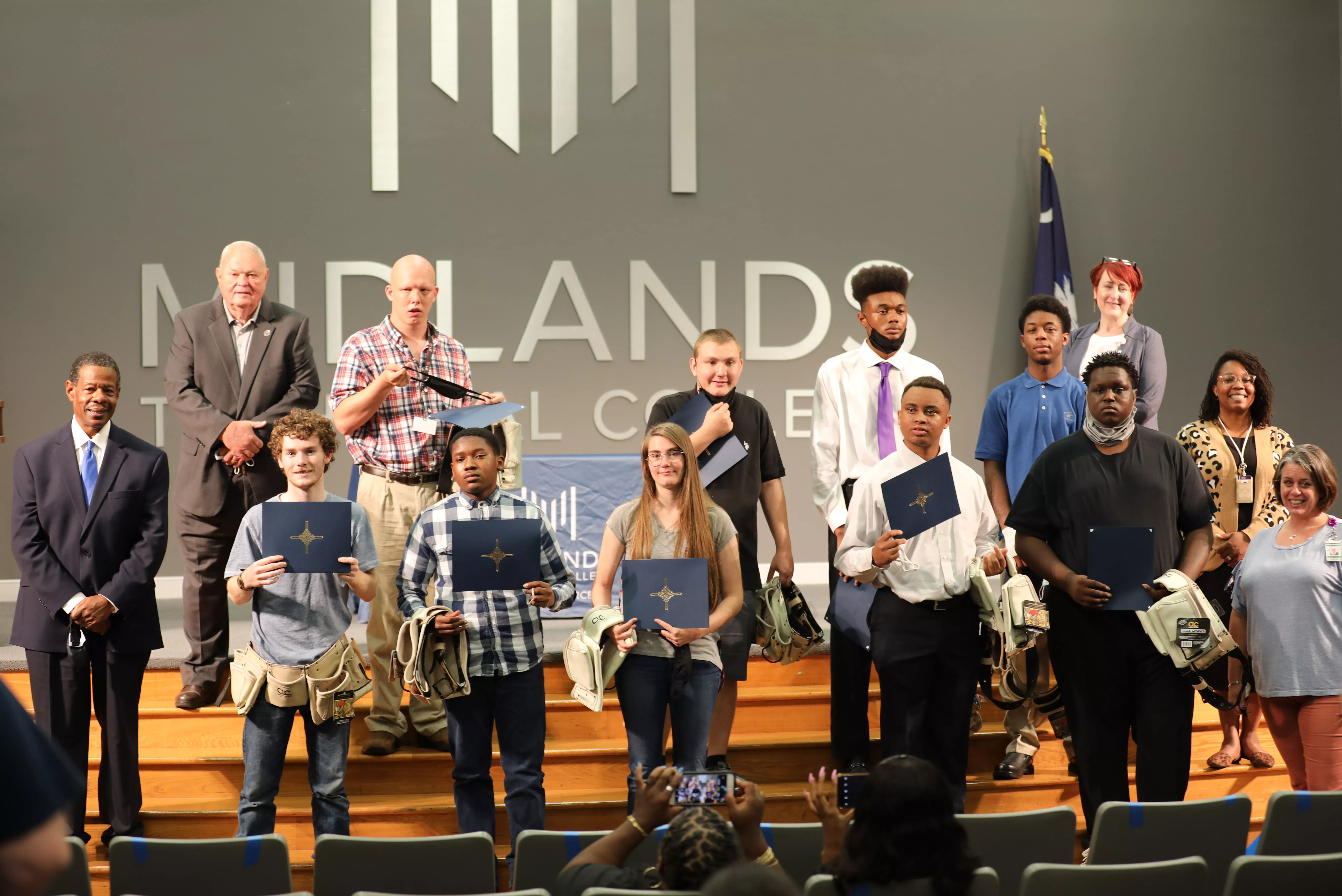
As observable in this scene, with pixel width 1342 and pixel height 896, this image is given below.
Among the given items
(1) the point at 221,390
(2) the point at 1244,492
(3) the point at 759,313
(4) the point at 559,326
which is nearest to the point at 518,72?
(4) the point at 559,326

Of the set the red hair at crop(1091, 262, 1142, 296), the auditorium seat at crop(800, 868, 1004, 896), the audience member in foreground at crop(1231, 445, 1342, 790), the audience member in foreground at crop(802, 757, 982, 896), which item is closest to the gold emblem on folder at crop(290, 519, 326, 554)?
the auditorium seat at crop(800, 868, 1004, 896)

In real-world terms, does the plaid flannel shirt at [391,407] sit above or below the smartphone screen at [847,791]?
above

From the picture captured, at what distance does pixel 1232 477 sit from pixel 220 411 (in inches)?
153

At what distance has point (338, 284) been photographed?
22.8ft

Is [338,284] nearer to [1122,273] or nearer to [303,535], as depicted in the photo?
[303,535]

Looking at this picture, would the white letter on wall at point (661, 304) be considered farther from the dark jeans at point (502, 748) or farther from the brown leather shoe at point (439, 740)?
the dark jeans at point (502, 748)

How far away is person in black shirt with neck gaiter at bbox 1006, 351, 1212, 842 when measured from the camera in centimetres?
353

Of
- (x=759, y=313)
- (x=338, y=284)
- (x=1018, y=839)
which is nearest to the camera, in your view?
(x=1018, y=839)

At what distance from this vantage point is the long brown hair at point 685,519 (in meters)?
3.66

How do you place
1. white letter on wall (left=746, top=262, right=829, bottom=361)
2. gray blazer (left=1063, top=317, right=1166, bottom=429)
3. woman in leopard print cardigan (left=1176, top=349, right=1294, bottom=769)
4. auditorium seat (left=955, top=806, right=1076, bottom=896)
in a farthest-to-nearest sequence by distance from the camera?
white letter on wall (left=746, top=262, right=829, bottom=361) → gray blazer (left=1063, top=317, right=1166, bottom=429) → woman in leopard print cardigan (left=1176, top=349, right=1294, bottom=769) → auditorium seat (left=955, top=806, right=1076, bottom=896)

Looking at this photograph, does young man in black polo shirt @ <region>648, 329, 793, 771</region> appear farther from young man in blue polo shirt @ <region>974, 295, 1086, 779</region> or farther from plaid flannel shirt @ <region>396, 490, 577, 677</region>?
young man in blue polo shirt @ <region>974, 295, 1086, 779</region>

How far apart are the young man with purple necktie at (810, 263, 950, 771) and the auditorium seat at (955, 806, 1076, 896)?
1.40 m

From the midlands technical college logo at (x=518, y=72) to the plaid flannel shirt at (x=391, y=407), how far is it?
306cm

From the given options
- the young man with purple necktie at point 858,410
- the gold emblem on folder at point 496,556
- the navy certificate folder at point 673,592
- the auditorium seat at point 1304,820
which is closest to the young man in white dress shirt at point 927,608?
the young man with purple necktie at point 858,410
